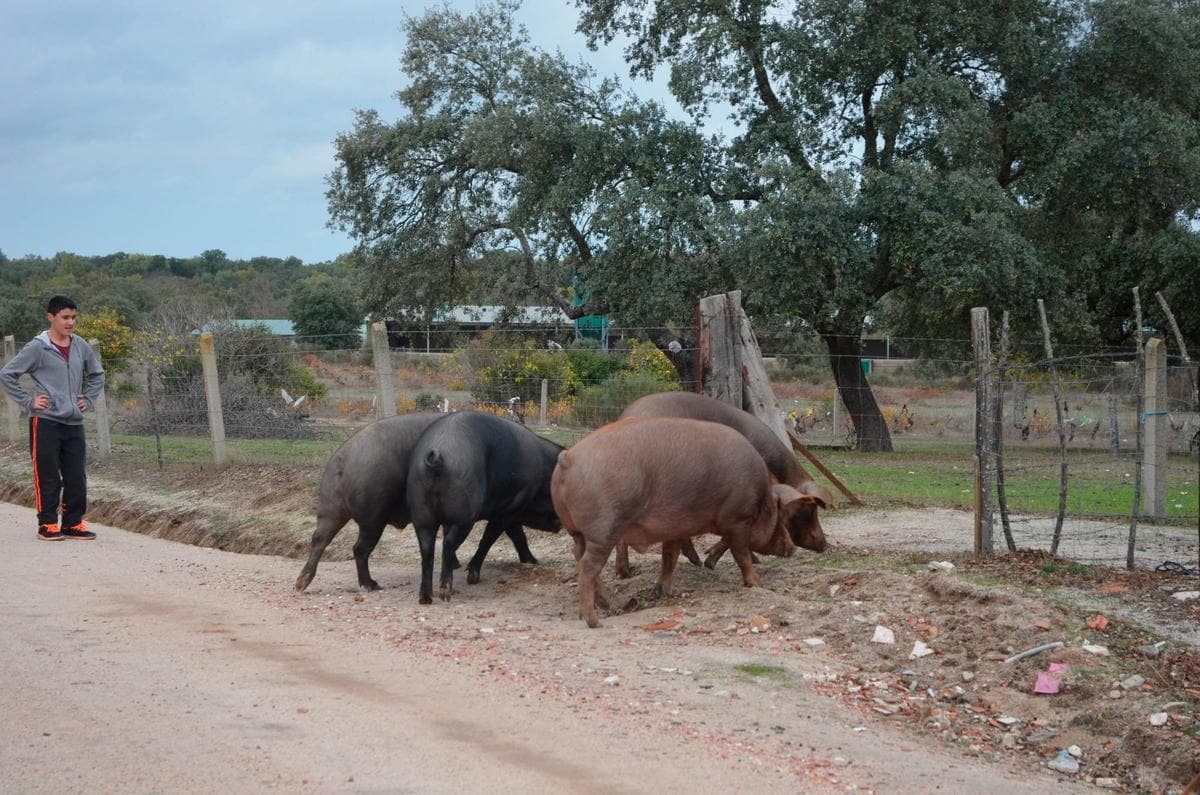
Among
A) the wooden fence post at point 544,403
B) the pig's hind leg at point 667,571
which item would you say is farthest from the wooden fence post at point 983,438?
the wooden fence post at point 544,403

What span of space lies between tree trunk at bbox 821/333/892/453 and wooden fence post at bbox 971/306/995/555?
1189cm

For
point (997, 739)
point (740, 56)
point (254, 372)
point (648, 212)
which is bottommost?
point (997, 739)

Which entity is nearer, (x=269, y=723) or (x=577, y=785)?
(x=577, y=785)

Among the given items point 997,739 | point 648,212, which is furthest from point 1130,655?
point 648,212

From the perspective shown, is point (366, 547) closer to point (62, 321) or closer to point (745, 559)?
point (745, 559)

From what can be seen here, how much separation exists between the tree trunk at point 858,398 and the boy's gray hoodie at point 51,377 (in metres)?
13.0

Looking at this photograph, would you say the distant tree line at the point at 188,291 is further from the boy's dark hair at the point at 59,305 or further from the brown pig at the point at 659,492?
the brown pig at the point at 659,492

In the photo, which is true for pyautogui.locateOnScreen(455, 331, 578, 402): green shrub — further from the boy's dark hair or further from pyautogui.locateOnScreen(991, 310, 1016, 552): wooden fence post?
pyautogui.locateOnScreen(991, 310, 1016, 552): wooden fence post

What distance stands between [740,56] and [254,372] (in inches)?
413

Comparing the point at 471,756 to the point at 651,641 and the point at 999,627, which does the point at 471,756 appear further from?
the point at 999,627

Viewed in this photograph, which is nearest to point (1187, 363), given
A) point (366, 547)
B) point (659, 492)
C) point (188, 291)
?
point (659, 492)

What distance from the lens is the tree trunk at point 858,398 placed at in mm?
20000

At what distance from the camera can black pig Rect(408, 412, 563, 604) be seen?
802 cm

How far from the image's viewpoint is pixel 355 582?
29.4ft
